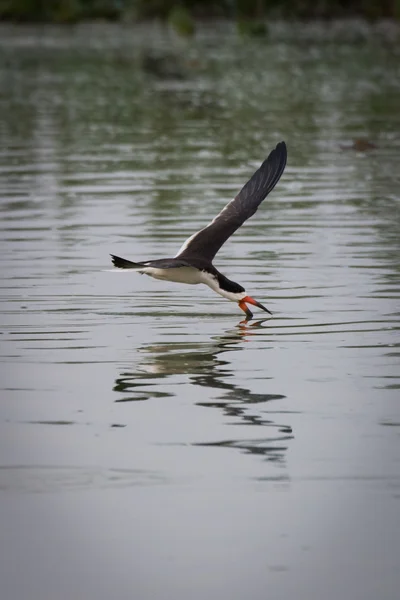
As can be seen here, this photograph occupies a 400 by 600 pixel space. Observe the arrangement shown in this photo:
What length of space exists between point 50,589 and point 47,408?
285 cm

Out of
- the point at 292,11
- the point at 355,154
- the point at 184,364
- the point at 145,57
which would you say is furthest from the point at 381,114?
the point at 292,11

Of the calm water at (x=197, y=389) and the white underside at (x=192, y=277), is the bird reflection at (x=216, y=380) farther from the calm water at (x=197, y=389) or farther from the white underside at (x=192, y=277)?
the white underside at (x=192, y=277)

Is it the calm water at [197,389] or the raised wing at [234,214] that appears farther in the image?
the raised wing at [234,214]

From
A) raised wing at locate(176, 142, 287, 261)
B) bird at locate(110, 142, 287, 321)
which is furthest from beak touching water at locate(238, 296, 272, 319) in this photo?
raised wing at locate(176, 142, 287, 261)

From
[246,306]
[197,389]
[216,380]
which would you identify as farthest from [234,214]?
[197,389]

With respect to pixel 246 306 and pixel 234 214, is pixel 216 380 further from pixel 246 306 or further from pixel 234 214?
pixel 234 214

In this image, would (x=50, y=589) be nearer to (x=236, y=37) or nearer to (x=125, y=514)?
(x=125, y=514)

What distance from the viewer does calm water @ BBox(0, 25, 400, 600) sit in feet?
24.2

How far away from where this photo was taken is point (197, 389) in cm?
1026

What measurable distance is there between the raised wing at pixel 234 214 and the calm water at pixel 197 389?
Answer: 0.55 meters

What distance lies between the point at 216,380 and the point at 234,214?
312 centimetres

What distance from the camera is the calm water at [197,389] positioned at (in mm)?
7375

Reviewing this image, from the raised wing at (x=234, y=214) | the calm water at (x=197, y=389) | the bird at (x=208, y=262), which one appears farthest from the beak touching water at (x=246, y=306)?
the raised wing at (x=234, y=214)

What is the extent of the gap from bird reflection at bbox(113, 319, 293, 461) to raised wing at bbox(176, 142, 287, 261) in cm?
72
